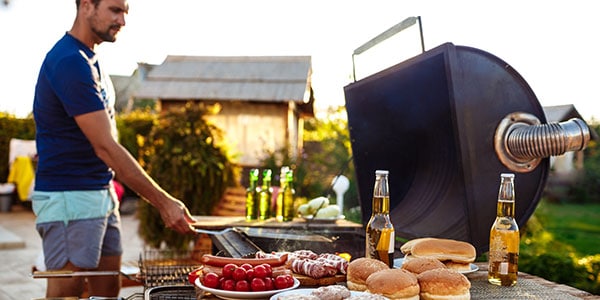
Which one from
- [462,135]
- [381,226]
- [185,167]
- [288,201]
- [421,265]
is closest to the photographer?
[421,265]

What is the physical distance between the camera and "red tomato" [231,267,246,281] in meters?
1.83

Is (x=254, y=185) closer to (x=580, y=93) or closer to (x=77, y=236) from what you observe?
(x=77, y=236)

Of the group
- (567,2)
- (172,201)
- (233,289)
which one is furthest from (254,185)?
(567,2)

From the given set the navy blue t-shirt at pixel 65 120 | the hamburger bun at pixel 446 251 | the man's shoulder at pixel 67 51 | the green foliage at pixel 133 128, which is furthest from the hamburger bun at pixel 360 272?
the green foliage at pixel 133 128

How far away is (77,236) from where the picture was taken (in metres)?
2.89

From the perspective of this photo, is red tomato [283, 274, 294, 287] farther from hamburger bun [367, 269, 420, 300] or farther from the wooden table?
the wooden table

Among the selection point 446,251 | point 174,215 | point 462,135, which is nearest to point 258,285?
point 446,251

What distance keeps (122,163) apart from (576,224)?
1421 centimetres

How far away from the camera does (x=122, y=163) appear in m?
2.77

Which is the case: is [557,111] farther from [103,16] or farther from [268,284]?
[103,16]

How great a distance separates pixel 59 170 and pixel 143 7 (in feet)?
12.1

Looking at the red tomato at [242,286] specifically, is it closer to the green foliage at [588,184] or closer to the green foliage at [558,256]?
the green foliage at [558,256]

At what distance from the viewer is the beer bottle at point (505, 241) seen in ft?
6.84

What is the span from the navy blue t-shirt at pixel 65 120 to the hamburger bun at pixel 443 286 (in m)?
1.68
